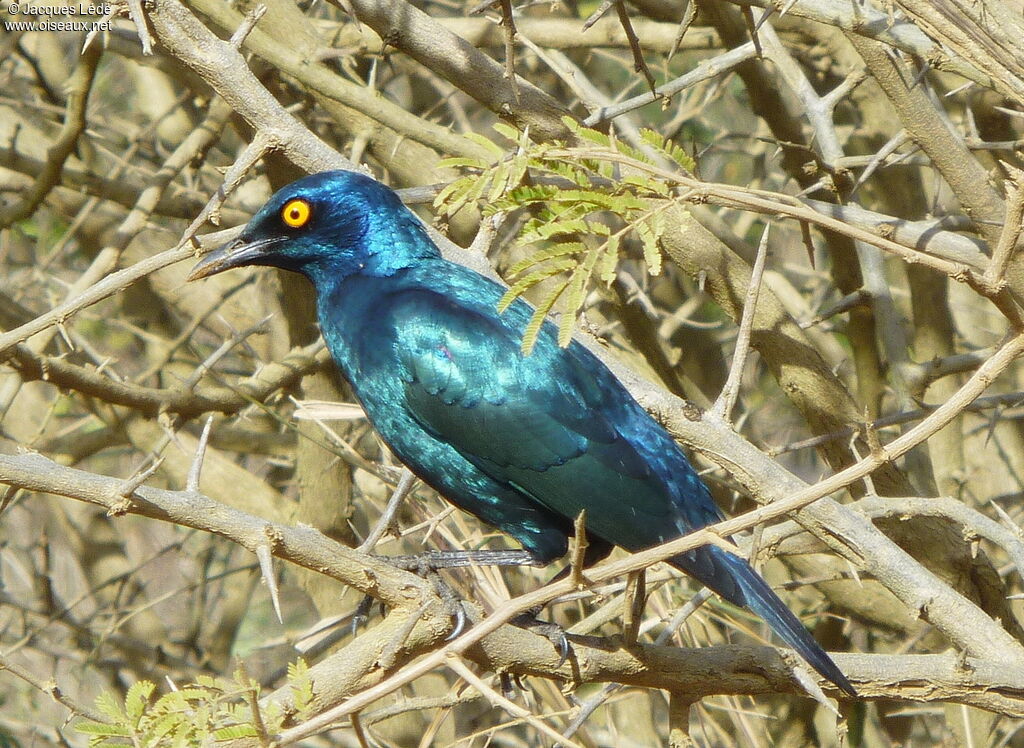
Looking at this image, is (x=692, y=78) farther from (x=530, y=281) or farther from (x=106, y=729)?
(x=106, y=729)

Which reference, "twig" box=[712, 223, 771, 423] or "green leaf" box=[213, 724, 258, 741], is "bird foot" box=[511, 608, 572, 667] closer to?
"twig" box=[712, 223, 771, 423]

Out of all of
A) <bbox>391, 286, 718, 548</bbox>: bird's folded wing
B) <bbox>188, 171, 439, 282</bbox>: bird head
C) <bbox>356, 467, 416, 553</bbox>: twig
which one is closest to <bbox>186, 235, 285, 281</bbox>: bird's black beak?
<bbox>188, 171, 439, 282</bbox>: bird head

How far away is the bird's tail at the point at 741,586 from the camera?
143 inches

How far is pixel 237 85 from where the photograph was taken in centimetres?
370

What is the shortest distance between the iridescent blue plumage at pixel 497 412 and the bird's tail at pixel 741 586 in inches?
2.1

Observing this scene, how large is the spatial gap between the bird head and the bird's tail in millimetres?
1538

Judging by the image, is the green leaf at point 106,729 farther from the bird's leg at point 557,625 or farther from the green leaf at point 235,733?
the bird's leg at point 557,625

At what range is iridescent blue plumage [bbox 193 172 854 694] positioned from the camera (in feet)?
13.3

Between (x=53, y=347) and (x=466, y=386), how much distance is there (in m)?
3.18

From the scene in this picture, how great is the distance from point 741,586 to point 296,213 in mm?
2012

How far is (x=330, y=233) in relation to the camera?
4.41 m

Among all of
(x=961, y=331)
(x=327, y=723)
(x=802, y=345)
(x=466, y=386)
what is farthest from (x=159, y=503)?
(x=961, y=331)

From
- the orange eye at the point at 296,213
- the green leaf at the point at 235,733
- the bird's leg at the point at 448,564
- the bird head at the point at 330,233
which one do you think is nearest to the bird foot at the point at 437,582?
the bird's leg at the point at 448,564

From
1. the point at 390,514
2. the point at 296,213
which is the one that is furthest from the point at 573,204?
the point at 296,213
